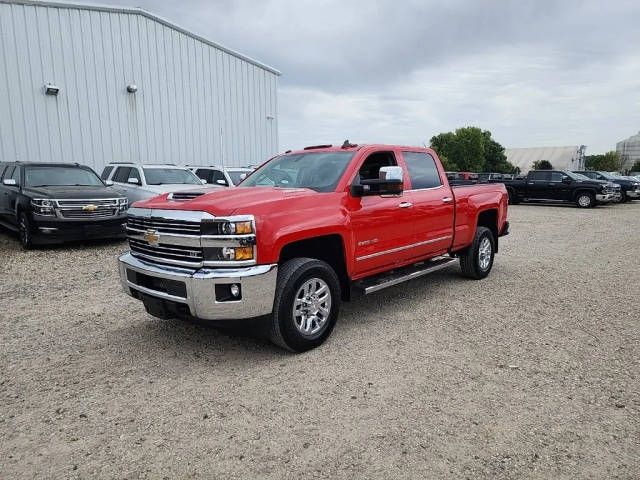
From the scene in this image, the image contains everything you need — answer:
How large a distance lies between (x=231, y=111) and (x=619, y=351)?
61.2ft

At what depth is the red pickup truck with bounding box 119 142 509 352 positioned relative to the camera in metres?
3.70

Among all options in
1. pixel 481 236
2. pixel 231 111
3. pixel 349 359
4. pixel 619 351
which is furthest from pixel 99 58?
pixel 619 351

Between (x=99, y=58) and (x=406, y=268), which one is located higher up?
(x=99, y=58)

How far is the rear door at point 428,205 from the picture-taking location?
18.2 ft

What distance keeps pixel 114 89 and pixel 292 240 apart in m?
14.8

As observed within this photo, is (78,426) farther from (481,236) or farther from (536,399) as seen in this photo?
(481,236)

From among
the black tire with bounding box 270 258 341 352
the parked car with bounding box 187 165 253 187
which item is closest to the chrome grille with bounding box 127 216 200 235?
the black tire with bounding box 270 258 341 352

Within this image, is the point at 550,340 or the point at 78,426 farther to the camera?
the point at 550,340

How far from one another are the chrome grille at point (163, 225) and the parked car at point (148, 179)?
260 inches

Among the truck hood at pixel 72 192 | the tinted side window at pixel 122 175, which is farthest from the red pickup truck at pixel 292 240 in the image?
the tinted side window at pixel 122 175

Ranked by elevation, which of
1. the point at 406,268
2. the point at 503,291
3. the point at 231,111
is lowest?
the point at 503,291

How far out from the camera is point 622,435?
288 cm

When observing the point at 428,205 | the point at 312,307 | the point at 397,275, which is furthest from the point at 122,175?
the point at 312,307

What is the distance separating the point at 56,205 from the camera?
348 inches
